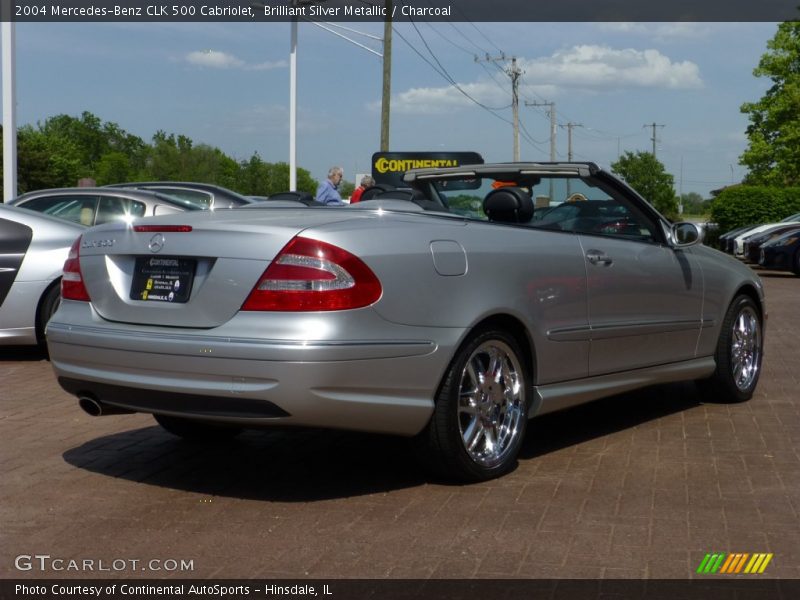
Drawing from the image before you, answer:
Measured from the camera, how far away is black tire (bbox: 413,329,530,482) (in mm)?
5012

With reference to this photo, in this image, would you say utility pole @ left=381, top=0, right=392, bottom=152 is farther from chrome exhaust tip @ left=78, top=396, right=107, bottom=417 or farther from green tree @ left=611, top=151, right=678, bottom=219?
green tree @ left=611, top=151, right=678, bottom=219

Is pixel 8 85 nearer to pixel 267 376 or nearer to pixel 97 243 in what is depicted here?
pixel 97 243

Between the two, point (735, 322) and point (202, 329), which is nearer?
point (202, 329)

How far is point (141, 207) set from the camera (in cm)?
1164

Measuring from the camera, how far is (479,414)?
5.27m

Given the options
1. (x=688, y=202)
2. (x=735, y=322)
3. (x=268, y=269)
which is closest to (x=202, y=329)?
(x=268, y=269)

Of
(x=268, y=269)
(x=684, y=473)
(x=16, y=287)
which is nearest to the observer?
(x=268, y=269)

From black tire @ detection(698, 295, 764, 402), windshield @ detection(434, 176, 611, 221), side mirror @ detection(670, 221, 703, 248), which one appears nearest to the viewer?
windshield @ detection(434, 176, 611, 221)

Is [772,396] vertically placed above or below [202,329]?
below

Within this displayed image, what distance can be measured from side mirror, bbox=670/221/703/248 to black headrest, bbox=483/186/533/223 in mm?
1337

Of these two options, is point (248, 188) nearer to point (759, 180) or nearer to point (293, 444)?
point (759, 180)

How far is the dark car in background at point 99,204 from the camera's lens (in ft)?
38.2

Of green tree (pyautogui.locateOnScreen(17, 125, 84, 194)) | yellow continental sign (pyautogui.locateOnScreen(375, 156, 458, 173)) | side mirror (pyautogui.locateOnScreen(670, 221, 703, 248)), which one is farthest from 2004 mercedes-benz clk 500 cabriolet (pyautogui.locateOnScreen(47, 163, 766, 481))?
green tree (pyautogui.locateOnScreen(17, 125, 84, 194))

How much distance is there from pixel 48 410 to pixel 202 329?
2.93m
